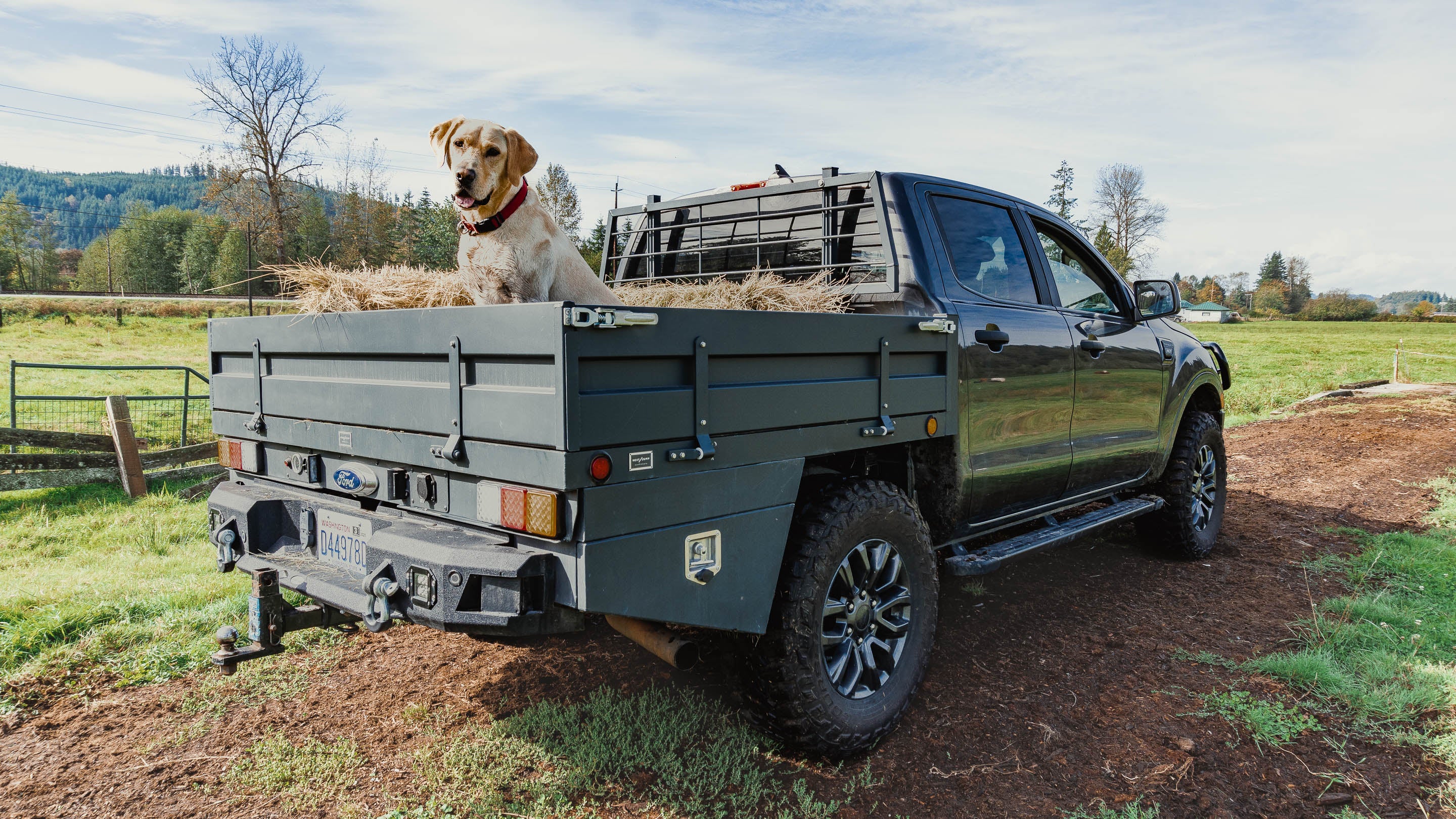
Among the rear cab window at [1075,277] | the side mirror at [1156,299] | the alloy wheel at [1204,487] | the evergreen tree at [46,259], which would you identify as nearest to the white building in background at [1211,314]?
the alloy wheel at [1204,487]

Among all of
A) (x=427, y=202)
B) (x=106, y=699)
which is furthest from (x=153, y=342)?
(x=106, y=699)

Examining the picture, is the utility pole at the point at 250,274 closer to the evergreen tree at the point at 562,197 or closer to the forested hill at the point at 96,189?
the evergreen tree at the point at 562,197

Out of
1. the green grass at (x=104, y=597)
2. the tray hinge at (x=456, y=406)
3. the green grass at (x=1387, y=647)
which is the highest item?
the tray hinge at (x=456, y=406)

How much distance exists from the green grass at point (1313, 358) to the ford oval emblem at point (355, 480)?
19.0ft

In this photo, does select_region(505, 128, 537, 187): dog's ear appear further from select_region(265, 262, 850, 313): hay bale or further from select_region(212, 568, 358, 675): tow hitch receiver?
select_region(212, 568, 358, 675): tow hitch receiver

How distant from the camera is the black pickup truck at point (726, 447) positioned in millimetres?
2260

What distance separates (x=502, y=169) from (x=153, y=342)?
1222 inches

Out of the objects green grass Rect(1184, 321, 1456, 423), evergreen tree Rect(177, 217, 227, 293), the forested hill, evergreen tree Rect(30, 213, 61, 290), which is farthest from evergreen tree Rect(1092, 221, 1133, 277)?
the forested hill

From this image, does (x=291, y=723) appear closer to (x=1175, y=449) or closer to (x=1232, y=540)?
(x=1175, y=449)

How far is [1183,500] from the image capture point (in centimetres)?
540

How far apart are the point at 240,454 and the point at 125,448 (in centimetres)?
452

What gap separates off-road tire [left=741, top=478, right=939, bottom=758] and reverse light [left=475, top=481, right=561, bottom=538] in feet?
2.89

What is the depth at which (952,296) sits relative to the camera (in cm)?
366

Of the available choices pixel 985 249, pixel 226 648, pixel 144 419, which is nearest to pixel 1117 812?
pixel 985 249
